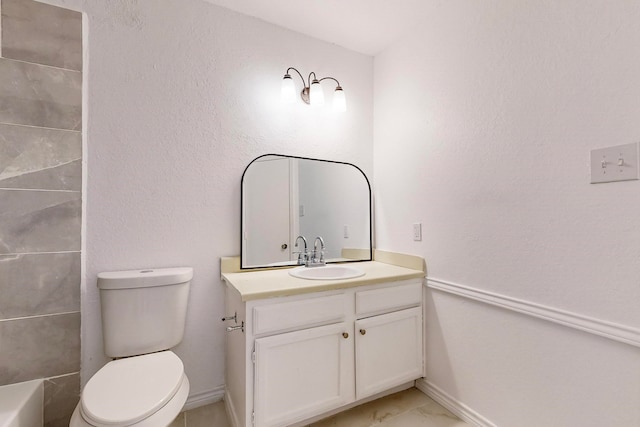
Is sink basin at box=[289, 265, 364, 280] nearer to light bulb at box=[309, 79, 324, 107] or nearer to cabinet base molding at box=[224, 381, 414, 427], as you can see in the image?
cabinet base molding at box=[224, 381, 414, 427]

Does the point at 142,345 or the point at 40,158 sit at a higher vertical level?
the point at 40,158

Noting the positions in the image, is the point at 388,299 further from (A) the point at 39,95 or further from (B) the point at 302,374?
(A) the point at 39,95

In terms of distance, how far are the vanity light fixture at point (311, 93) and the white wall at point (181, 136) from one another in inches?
3.0

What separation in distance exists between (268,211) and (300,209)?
0.71 ft

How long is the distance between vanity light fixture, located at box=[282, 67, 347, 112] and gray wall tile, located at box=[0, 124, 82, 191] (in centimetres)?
110

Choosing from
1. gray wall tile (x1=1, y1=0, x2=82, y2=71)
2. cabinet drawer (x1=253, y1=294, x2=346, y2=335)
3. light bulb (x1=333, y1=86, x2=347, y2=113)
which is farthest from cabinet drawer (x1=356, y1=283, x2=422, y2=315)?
gray wall tile (x1=1, y1=0, x2=82, y2=71)

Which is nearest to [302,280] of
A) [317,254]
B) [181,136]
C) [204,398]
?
[317,254]

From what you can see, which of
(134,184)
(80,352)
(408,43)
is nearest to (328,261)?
(134,184)

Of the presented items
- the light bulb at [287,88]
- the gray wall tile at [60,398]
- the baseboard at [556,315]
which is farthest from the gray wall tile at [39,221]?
the baseboard at [556,315]

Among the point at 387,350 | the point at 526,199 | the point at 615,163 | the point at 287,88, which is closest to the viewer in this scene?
the point at 615,163

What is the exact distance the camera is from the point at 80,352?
1.40m

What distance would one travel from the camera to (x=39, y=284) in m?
1.33

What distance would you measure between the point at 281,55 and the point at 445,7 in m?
1.00

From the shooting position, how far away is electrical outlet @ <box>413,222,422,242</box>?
1821 mm
